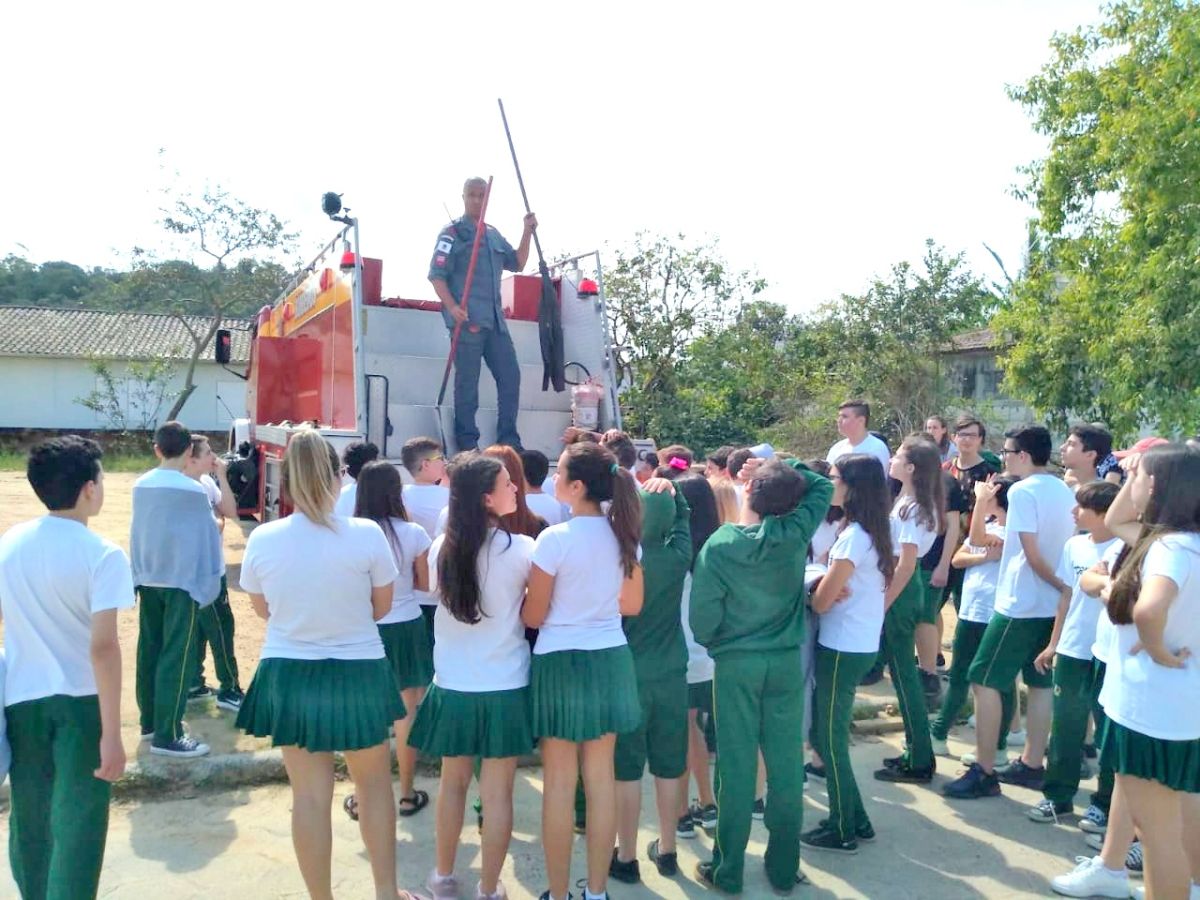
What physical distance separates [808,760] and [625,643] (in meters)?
2.10

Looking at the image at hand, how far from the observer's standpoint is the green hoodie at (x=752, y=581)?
11.5ft

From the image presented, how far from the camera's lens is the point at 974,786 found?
4539 millimetres

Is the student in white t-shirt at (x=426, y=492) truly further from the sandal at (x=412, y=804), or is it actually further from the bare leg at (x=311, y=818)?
the bare leg at (x=311, y=818)

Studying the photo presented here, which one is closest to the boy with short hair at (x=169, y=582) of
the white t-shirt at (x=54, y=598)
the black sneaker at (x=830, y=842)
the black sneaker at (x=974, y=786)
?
the white t-shirt at (x=54, y=598)

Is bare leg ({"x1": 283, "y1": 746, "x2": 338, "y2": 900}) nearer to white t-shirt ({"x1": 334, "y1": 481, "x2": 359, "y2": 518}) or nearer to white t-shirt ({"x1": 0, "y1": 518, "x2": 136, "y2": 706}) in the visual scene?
white t-shirt ({"x1": 0, "y1": 518, "x2": 136, "y2": 706})

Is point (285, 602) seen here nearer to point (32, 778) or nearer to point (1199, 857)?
point (32, 778)

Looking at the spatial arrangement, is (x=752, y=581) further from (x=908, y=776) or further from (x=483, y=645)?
(x=908, y=776)

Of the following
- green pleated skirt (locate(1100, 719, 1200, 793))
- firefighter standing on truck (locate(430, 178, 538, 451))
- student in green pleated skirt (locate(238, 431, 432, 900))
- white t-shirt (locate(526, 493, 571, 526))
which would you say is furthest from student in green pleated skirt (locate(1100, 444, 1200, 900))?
firefighter standing on truck (locate(430, 178, 538, 451))

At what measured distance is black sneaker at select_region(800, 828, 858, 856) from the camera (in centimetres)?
397

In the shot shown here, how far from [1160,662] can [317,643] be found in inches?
105

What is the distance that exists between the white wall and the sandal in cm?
2974

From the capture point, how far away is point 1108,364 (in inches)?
449

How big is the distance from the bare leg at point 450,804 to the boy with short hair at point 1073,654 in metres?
2.60

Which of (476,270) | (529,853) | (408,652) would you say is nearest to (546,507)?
(408,652)
